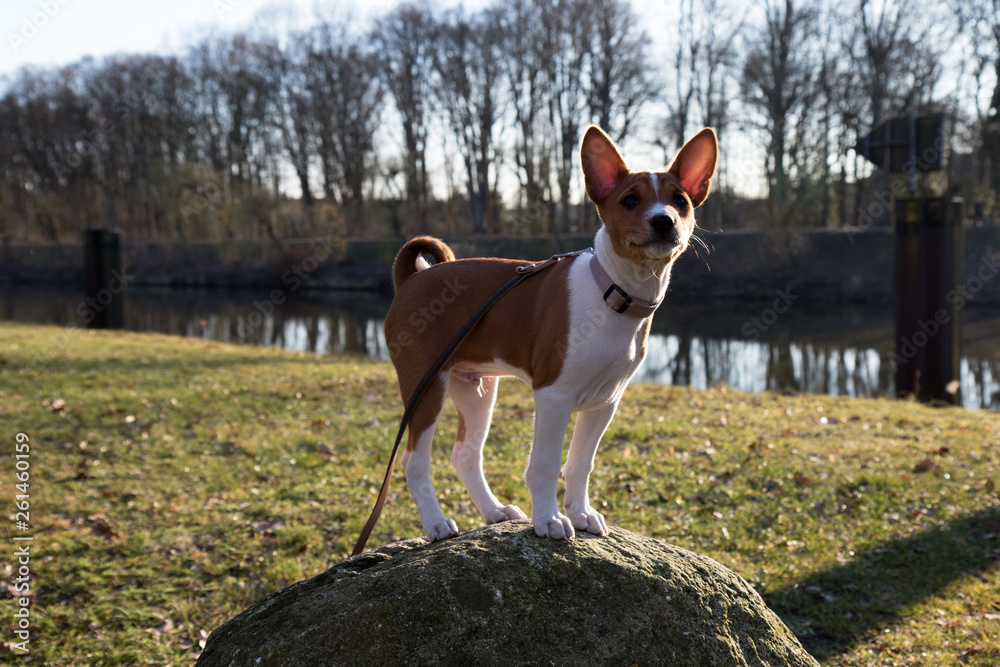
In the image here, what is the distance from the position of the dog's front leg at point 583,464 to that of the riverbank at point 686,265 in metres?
19.2

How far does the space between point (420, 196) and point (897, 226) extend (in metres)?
27.2

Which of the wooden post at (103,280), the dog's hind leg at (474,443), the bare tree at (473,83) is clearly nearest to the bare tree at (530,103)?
the bare tree at (473,83)

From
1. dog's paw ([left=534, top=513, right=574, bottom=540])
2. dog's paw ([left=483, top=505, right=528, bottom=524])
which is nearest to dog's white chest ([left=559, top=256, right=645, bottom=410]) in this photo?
dog's paw ([left=534, top=513, right=574, bottom=540])

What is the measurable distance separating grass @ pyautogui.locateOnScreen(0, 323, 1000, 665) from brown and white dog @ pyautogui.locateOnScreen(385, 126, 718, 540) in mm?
2114

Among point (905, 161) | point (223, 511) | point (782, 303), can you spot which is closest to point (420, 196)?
point (782, 303)

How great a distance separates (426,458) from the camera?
126 inches

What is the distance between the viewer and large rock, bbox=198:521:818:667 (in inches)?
103

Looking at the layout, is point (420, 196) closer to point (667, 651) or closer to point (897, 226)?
point (897, 226)

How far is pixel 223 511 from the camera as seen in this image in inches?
227

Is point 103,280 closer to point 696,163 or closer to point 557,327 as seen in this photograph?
point 557,327

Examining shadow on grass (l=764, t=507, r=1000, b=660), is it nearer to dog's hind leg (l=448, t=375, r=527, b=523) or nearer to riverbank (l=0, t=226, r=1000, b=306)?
dog's hind leg (l=448, t=375, r=527, b=523)

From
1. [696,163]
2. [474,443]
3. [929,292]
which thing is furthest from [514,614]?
[929,292]

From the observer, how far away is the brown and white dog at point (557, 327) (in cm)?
275

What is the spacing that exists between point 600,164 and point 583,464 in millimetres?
1274
